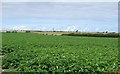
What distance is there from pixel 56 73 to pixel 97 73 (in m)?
1.67

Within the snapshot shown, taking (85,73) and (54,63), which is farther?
(54,63)

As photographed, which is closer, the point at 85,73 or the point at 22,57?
the point at 85,73

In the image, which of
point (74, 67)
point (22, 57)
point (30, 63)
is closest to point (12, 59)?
point (22, 57)

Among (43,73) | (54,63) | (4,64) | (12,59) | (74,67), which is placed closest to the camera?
(43,73)

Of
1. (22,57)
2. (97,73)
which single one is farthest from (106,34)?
(97,73)

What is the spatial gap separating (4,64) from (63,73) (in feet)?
17.6

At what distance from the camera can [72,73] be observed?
40.7ft

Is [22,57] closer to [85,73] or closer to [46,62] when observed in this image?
[46,62]

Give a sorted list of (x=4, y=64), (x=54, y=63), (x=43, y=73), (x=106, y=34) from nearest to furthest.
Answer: (x=43, y=73)
(x=54, y=63)
(x=4, y=64)
(x=106, y=34)

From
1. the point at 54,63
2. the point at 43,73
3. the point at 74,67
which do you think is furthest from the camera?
the point at 54,63

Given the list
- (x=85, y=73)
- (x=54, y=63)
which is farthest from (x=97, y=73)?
(x=54, y=63)

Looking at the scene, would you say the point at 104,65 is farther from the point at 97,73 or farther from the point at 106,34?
the point at 106,34

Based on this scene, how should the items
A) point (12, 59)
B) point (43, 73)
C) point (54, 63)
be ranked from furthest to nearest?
point (12, 59) → point (54, 63) → point (43, 73)

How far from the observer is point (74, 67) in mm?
14312
